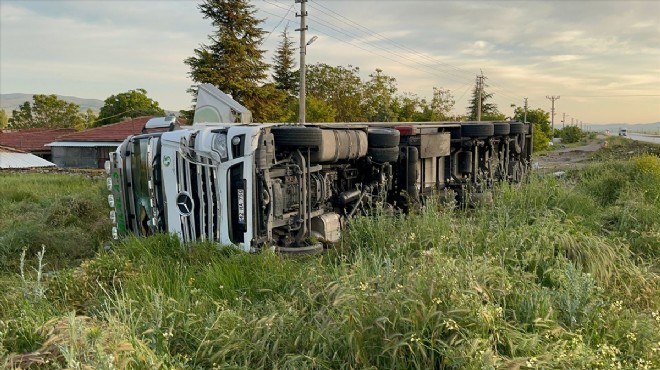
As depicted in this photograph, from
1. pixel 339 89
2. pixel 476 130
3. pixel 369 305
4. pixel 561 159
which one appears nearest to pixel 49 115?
pixel 339 89

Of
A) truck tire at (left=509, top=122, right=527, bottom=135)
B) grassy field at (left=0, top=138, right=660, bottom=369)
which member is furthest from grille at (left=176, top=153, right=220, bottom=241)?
truck tire at (left=509, top=122, right=527, bottom=135)

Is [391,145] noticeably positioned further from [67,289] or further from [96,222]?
[96,222]

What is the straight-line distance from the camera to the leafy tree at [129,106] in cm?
5378

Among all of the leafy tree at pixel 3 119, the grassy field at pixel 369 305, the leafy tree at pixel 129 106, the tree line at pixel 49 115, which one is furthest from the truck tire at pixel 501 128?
the leafy tree at pixel 3 119

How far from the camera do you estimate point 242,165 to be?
17.1ft

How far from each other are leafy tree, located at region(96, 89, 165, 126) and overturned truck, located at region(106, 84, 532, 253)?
4968 centimetres

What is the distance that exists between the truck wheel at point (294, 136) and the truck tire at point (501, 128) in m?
6.58

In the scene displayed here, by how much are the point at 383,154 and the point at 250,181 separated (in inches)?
98.6

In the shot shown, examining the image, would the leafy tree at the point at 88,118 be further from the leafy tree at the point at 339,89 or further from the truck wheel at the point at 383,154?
the truck wheel at the point at 383,154

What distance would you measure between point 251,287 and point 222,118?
13.6 ft

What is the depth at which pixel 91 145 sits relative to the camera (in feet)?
122

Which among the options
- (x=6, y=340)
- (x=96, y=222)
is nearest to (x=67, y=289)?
(x=6, y=340)

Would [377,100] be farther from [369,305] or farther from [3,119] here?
[3,119]

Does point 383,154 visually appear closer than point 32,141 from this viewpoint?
Yes
